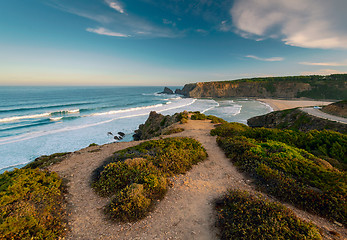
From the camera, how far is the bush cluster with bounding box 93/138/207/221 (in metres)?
5.36

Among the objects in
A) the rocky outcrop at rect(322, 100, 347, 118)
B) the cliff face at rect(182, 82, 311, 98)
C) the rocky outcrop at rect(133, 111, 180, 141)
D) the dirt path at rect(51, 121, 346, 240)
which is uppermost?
the cliff face at rect(182, 82, 311, 98)

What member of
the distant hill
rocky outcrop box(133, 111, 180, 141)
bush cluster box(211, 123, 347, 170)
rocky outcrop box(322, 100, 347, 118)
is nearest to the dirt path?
bush cluster box(211, 123, 347, 170)

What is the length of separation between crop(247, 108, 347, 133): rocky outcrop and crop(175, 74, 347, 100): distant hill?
84.4m

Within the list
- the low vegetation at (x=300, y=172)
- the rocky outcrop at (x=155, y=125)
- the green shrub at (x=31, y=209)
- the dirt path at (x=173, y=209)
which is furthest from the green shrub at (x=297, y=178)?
the rocky outcrop at (x=155, y=125)

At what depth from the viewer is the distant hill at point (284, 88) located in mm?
83213

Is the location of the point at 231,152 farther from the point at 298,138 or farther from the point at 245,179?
the point at 298,138

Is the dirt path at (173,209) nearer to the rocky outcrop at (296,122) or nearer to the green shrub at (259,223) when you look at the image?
the green shrub at (259,223)

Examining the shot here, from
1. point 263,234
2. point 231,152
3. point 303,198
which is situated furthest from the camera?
point 231,152

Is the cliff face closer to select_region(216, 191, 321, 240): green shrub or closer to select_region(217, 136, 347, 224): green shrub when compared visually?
select_region(217, 136, 347, 224): green shrub

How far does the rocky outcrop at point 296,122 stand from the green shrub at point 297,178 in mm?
14357

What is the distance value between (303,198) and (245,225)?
10.8 ft

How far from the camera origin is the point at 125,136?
98.8 feet

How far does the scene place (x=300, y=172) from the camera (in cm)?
680

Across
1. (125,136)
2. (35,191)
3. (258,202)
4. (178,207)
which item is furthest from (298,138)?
(125,136)
